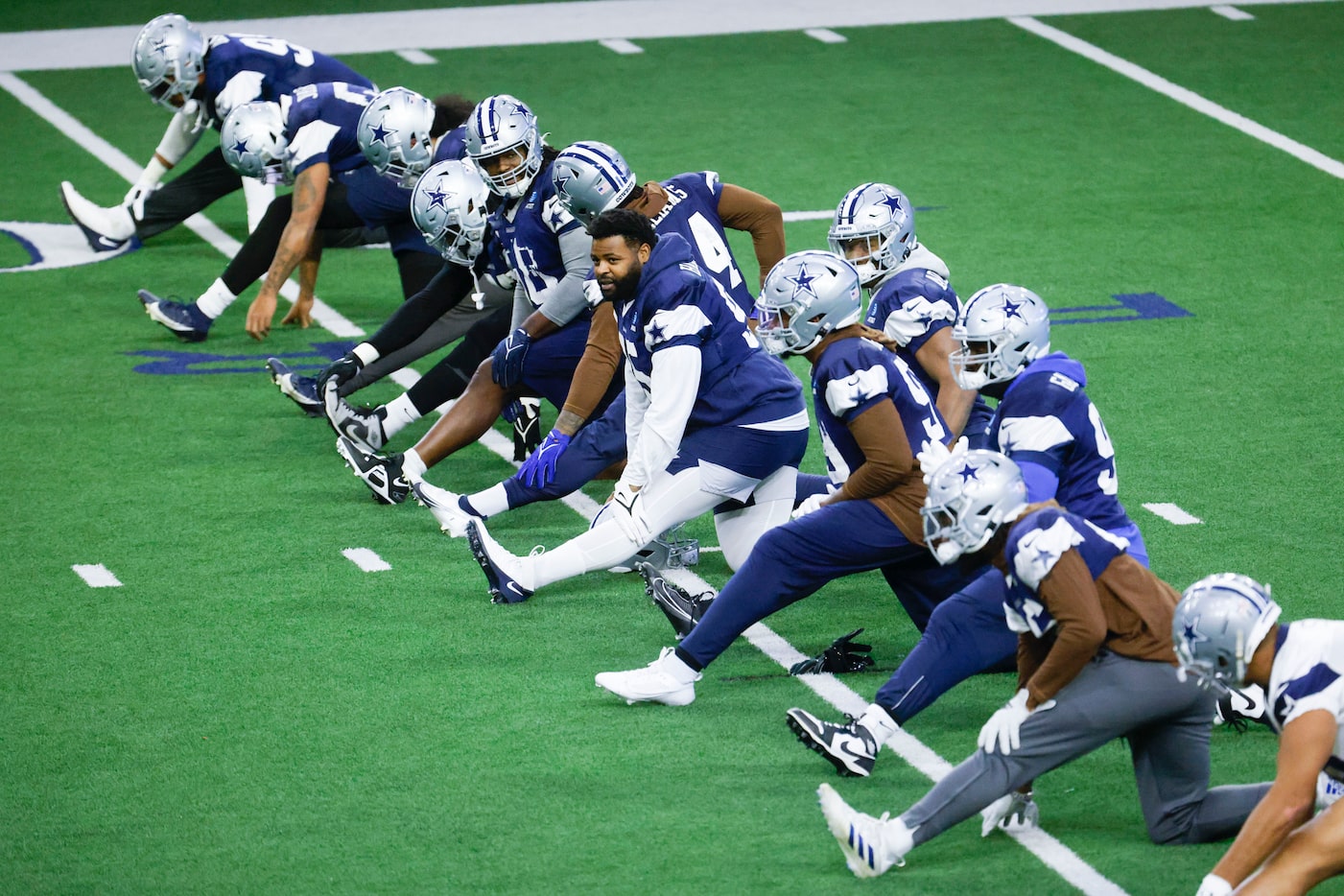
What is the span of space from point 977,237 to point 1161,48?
5.11 m

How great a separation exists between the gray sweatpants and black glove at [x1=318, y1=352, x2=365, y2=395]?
14.6 feet

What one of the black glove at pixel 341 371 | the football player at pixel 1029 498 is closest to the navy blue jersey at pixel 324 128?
the black glove at pixel 341 371

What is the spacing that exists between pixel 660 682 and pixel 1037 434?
1498 mm

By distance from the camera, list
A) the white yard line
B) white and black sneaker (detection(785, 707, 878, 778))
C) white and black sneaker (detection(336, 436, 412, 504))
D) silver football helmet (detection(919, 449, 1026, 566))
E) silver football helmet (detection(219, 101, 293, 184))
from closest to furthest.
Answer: silver football helmet (detection(919, 449, 1026, 566))
white and black sneaker (detection(785, 707, 878, 778))
the white yard line
white and black sneaker (detection(336, 436, 412, 504))
silver football helmet (detection(219, 101, 293, 184))

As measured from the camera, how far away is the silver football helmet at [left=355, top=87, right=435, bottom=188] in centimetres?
930

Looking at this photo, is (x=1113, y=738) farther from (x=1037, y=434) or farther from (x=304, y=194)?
(x=304, y=194)

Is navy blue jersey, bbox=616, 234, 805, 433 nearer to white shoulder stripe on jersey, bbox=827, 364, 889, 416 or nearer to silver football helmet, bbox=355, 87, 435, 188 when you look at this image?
white shoulder stripe on jersey, bbox=827, 364, 889, 416

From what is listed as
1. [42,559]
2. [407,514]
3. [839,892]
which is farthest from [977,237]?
[839,892]

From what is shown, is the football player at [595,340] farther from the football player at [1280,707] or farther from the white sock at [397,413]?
the football player at [1280,707]

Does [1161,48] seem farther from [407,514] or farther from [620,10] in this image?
[407,514]

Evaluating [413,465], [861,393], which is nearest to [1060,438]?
[861,393]

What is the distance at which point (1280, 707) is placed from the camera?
15.8ft

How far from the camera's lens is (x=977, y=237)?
1224cm

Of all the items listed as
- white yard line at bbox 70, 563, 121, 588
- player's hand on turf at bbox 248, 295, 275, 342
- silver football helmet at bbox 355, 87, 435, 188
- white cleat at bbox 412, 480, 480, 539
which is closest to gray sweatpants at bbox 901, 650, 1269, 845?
white cleat at bbox 412, 480, 480, 539
